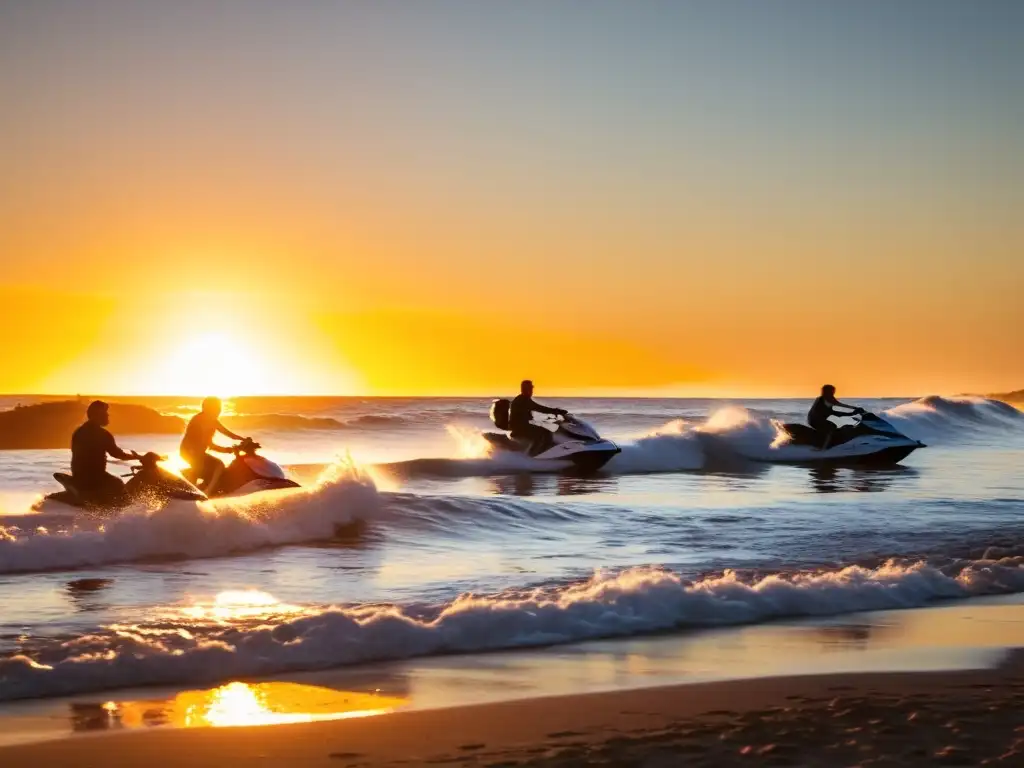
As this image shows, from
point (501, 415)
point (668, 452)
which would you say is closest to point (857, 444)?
point (668, 452)

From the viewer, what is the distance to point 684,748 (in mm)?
5922

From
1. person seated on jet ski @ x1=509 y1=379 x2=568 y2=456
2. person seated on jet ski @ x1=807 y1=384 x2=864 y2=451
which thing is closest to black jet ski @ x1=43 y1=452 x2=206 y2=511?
person seated on jet ski @ x1=509 y1=379 x2=568 y2=456

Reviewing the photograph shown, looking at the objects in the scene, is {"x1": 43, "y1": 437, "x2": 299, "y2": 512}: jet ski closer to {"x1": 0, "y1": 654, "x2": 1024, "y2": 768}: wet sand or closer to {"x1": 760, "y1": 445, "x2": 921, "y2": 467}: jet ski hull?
{"x1": 0, "y1": 654, "x2": 1024, "y2": 768}: wet sand

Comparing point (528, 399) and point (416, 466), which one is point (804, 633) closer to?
point (528, 399)

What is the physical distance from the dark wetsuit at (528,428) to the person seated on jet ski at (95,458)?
1343 cm

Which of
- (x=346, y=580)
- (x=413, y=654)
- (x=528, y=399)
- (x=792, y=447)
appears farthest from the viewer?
(x=792, y=447)

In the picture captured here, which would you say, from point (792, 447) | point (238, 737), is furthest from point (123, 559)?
point (792, 447)

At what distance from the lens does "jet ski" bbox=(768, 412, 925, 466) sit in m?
29.5

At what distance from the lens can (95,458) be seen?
14680mm

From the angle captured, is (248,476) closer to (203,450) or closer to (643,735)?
(203,450)

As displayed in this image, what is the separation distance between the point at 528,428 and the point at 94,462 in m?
14.1

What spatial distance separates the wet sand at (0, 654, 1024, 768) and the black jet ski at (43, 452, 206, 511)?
8661 mm

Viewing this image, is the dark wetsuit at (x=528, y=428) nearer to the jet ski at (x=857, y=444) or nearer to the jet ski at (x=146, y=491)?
the jet ski at (x=857, y=444)

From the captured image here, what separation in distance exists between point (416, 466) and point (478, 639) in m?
20.2
